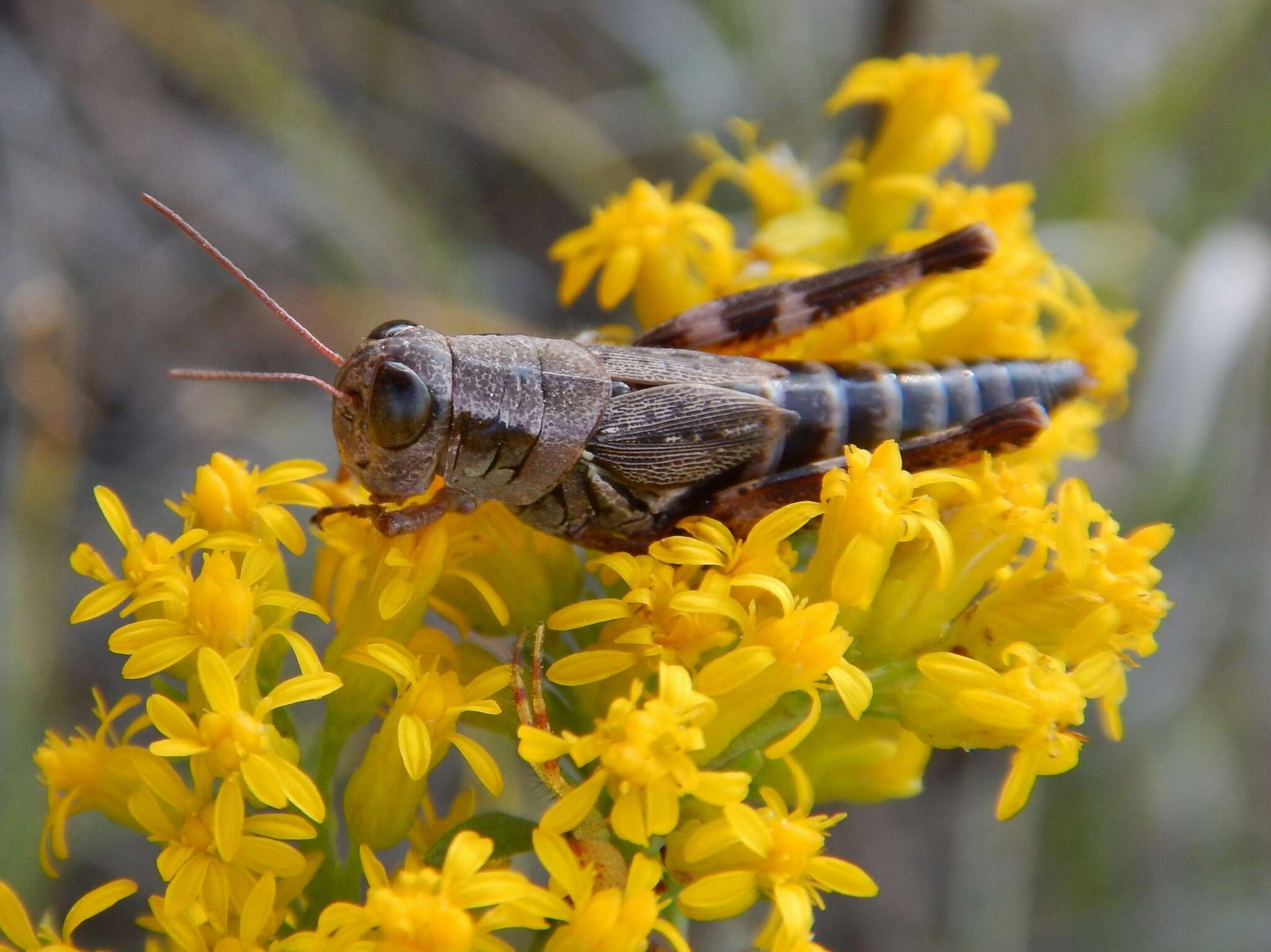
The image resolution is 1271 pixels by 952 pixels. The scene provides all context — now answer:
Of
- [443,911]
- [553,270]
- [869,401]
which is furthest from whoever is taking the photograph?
[553,270]

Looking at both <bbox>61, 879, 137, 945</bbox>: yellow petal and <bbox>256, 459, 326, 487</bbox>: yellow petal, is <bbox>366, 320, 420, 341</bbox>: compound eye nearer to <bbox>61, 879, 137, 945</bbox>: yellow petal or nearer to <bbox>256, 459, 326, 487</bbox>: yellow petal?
<bbox>256, 459, 326, 487</bbox>: yellow petal

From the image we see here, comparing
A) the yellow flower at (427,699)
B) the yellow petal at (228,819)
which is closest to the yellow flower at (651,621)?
the yellow flower at (427,699)

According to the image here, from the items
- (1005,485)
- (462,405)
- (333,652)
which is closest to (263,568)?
(333,652)

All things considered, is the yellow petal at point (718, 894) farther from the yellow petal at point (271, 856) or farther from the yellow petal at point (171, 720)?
the yellow petal at point (171, 720)

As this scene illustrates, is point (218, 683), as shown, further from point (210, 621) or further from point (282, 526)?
point (282, 526)

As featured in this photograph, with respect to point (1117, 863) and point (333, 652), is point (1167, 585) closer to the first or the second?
point (1117, 863)

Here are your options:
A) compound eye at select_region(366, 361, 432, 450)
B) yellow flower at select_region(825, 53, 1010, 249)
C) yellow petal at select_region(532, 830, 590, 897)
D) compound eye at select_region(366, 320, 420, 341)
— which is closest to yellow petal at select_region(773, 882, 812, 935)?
yellow petal at select_region(532, 830, 590, 897)

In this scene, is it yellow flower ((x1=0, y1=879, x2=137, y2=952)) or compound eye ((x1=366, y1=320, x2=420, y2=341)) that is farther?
compound eye ((x1=366, y1=320, x2=420, y2=341))

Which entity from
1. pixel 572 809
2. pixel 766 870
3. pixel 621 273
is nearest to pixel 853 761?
pixel 766 870

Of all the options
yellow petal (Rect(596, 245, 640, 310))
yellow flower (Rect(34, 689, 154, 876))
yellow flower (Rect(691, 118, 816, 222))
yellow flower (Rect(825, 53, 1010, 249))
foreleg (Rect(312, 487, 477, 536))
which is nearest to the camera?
yellow flower (Rect(34, 689, 154, 876))
